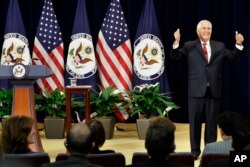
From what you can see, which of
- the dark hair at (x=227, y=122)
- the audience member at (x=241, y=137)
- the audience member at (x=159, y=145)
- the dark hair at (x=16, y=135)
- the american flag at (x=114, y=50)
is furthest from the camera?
→ the american flag at (x=114, y=50)

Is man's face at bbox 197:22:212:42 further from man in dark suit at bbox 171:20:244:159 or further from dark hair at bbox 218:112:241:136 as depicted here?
dark hair at bbox 218:112:241:136

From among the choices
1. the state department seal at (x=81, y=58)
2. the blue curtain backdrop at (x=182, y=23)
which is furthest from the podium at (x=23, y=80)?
the blue curtain backdrop at (x=182, y=23)

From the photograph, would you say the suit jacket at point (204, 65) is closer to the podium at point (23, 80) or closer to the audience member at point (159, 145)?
the podium at point (23, 80)

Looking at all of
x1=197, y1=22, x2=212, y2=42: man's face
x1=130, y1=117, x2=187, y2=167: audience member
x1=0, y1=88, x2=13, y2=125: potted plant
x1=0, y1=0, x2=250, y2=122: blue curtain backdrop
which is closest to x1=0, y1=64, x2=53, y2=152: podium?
x1=197, y1=22, x2=212, y2=42: man's face

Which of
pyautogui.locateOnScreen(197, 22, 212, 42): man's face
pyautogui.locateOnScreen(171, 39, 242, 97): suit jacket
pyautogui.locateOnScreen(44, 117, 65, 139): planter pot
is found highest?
pyautogui.locateOnScreen(197, 22, 212, 42): man's face

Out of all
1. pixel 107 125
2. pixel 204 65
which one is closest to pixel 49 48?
pixel 107 125

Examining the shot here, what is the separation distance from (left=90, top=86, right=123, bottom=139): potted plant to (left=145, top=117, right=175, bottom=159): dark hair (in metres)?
5.40

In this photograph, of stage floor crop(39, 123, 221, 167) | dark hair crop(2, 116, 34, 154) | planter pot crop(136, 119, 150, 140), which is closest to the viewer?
dark hair crop(2, 116, 34, 154)

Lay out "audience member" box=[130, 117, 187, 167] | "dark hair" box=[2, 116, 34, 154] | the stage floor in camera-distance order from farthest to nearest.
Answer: the stage floor < "dark hair" box=[2, 116, 34, 154] < "audience member" box=[130, 117, 187, 167]

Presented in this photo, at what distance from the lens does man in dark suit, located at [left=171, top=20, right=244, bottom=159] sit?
6.83 metres

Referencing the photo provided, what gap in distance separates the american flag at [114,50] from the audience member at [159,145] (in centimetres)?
663

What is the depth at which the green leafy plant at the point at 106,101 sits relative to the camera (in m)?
9.04

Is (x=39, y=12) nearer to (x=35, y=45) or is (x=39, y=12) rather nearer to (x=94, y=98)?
(x=35, y=45)

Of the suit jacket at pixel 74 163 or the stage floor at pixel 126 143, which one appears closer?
the suit jacket at pixel 74 163
